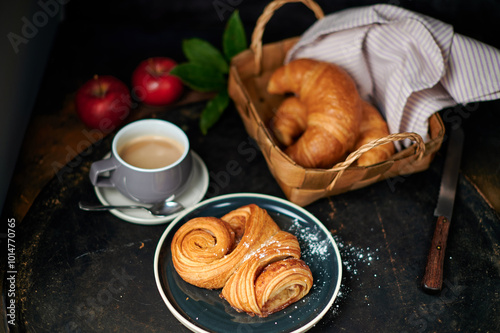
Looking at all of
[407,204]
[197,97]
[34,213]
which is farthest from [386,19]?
[34,213]

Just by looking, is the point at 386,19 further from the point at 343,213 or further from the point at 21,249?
the point at 21,249

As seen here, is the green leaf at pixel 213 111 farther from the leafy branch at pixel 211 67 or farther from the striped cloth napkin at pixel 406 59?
the striped cloth napkin at pixel 406 59

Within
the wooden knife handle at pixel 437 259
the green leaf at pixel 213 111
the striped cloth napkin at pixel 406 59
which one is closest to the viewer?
the wooden knife handle at pixel 437 259

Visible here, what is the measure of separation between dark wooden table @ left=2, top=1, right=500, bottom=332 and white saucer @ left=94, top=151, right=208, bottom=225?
3cm

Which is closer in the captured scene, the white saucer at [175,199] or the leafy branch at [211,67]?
the white saucer at [175,199]

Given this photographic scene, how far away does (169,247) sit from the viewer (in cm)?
84

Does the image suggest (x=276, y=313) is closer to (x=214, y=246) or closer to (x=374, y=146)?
(x=214, y=246)

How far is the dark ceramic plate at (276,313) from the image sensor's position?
75cm

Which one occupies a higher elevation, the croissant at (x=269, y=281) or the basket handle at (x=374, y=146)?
the basket handle at (x=374, y=146)

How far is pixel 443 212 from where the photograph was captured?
37.5 inches

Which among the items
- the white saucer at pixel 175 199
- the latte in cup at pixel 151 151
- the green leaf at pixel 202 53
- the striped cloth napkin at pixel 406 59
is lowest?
the white saucer at pixel 175 199

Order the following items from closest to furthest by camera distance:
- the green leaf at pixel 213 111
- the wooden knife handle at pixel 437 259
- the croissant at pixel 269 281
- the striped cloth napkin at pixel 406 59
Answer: the croissant at pixel 269 281 → the wooden knife handle at pixel 437 259 → the striped cloth napkin at pixel 406 59 → the green leaf at pixel 213 111

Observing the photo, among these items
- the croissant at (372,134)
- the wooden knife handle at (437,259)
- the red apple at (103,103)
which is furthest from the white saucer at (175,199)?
the wooden knife handle at (437,259)

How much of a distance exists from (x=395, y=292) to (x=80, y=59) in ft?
3.63
